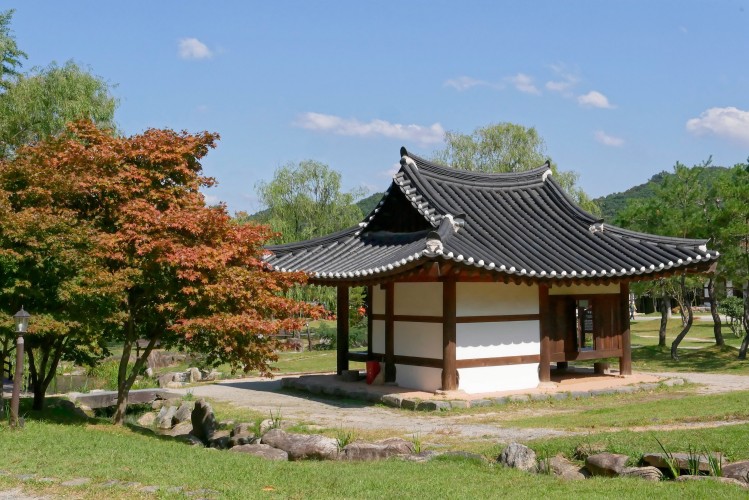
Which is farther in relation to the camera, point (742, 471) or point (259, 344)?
point (259, 344)

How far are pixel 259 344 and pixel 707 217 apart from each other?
17528mm

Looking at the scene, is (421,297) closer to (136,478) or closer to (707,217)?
(136,478)

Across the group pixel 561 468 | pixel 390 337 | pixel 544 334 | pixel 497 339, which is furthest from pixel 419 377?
pixel 561 468

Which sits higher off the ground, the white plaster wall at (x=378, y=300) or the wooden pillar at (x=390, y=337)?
the white plaster wall at (x=378, y=300)

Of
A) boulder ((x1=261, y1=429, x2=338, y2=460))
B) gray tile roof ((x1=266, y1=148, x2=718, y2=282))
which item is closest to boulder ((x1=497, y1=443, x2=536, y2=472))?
boulder ((x1=261, y1=429, x2=338, y2=460))

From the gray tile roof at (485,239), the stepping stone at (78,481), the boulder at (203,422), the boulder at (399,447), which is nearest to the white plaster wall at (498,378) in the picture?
the gray tile roof at (485,239)

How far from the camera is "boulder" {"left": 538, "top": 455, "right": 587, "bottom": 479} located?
27.9ft

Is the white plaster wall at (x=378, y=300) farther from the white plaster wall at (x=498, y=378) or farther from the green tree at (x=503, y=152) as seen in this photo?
the green tree at (x=503, y=152)

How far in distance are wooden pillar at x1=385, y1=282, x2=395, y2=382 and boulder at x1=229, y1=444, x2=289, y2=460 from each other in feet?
23.1

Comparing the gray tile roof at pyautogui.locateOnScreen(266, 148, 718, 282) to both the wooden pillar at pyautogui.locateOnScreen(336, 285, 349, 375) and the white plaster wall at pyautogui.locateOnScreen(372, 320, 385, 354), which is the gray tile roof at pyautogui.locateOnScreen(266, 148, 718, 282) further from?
the white plaster wall at pyautogui.locateOnScreen(372, 320, 385, 354)

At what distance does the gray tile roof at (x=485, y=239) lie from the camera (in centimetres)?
1542

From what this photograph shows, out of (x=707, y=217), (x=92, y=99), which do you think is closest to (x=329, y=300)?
(x=92, y=99)

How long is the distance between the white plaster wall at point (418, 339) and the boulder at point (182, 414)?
4.73m

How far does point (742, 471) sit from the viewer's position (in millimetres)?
7664
